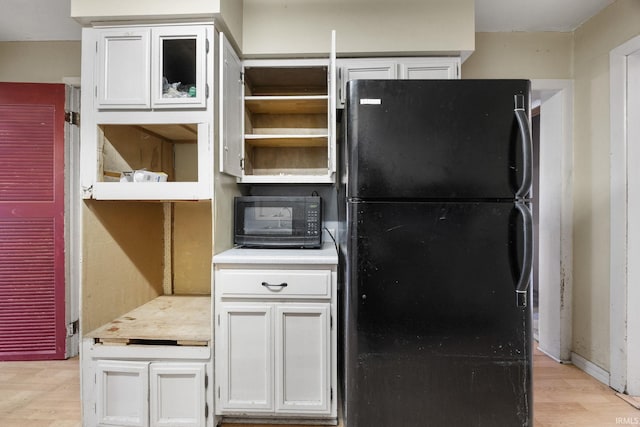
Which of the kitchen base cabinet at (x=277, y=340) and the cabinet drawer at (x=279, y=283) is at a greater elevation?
the cabinet drawer at (x=279, y=283)

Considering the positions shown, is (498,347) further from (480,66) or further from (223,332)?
(480,66)

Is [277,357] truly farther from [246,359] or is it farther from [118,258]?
[118,258]

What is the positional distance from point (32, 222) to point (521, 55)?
3.71 m

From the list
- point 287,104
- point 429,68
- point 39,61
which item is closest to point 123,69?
point 287,104

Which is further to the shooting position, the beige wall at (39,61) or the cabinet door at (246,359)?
the beige wall at (39,61)

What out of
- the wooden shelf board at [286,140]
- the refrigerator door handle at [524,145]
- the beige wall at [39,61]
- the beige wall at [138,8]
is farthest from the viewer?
the beige wall at [39,61]

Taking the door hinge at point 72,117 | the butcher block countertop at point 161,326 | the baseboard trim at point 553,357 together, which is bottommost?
the baseboard trim at point 553,357

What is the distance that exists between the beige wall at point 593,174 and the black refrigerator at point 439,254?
1.27 metres

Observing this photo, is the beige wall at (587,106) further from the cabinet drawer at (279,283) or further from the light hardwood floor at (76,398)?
the cabinet drawer at (279,283)

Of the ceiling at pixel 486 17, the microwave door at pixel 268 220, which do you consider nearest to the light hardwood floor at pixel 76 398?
the microwave door at pixel 268 220

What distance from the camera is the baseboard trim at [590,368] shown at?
2061 mm

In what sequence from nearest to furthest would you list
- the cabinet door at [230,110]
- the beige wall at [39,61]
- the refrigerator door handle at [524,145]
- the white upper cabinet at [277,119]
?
Answer: the refrigerator door handle at [524,145] → the cabinet door at [230,110] → the white upper cabinet at [277,119] → the beige wall at [39,61]

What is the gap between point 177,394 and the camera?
1580 millimetres

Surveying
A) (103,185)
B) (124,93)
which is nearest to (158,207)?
(103,185)
